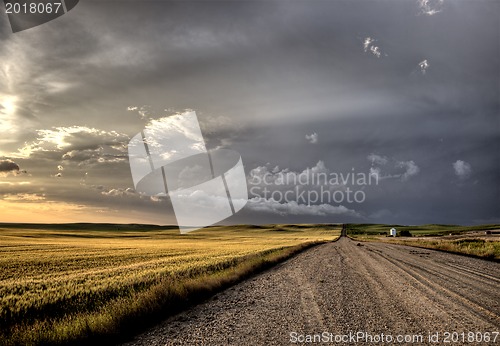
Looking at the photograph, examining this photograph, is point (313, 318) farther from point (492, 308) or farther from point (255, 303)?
point (492, 308)

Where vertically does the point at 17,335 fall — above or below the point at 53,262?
above

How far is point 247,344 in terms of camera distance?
20.0ft

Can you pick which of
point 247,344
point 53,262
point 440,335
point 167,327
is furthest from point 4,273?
point 440,335

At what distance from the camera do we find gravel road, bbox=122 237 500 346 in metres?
6.46

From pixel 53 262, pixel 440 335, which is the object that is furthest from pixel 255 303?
pixel 53 262

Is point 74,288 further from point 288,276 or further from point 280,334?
point 280,334

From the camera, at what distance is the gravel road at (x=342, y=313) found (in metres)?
6.46

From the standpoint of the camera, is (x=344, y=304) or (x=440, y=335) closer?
(x=440, y=335)

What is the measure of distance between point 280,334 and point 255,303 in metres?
2.92

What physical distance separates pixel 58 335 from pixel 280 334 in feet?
14.2

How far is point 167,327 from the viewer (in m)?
7.37

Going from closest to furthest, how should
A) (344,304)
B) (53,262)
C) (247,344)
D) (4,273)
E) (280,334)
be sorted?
(247,344) < (280,334) < (344,304) < (4,273) < (53,262)

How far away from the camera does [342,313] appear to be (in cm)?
788

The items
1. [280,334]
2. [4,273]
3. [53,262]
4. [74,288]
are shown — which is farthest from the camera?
[53,262]
